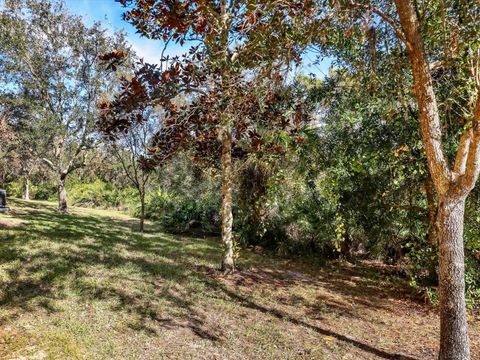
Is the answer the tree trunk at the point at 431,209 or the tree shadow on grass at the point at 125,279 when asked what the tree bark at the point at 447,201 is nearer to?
the tree shadow on grass at the point at 125,279

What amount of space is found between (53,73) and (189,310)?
1411cm

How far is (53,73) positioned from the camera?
47.1 feet

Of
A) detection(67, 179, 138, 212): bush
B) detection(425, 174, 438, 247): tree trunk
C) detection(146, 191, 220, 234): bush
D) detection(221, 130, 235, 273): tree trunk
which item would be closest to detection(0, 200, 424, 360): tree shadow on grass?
detection(221, 130, 235, 273): tree trunk

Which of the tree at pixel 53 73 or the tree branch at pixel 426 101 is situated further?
the tree at pixel 53 73

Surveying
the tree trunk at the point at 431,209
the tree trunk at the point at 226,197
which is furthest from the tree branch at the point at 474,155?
the tree trunk at the point at 226,197

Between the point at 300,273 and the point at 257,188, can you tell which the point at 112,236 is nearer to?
the point at 257,188

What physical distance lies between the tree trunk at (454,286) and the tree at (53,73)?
1422 cm

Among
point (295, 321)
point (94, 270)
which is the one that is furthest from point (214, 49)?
point (94, 270)

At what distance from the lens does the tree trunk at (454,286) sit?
2832mm

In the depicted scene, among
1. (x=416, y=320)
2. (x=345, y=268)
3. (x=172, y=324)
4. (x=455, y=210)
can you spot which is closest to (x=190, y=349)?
(x=172, y=324)

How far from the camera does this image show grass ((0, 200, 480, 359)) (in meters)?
3.31

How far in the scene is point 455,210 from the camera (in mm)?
2850

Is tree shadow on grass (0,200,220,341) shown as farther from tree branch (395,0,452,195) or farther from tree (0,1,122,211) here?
tree (0,1,122,211)

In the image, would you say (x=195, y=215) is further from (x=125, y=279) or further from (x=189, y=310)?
(x=189, y=310)
